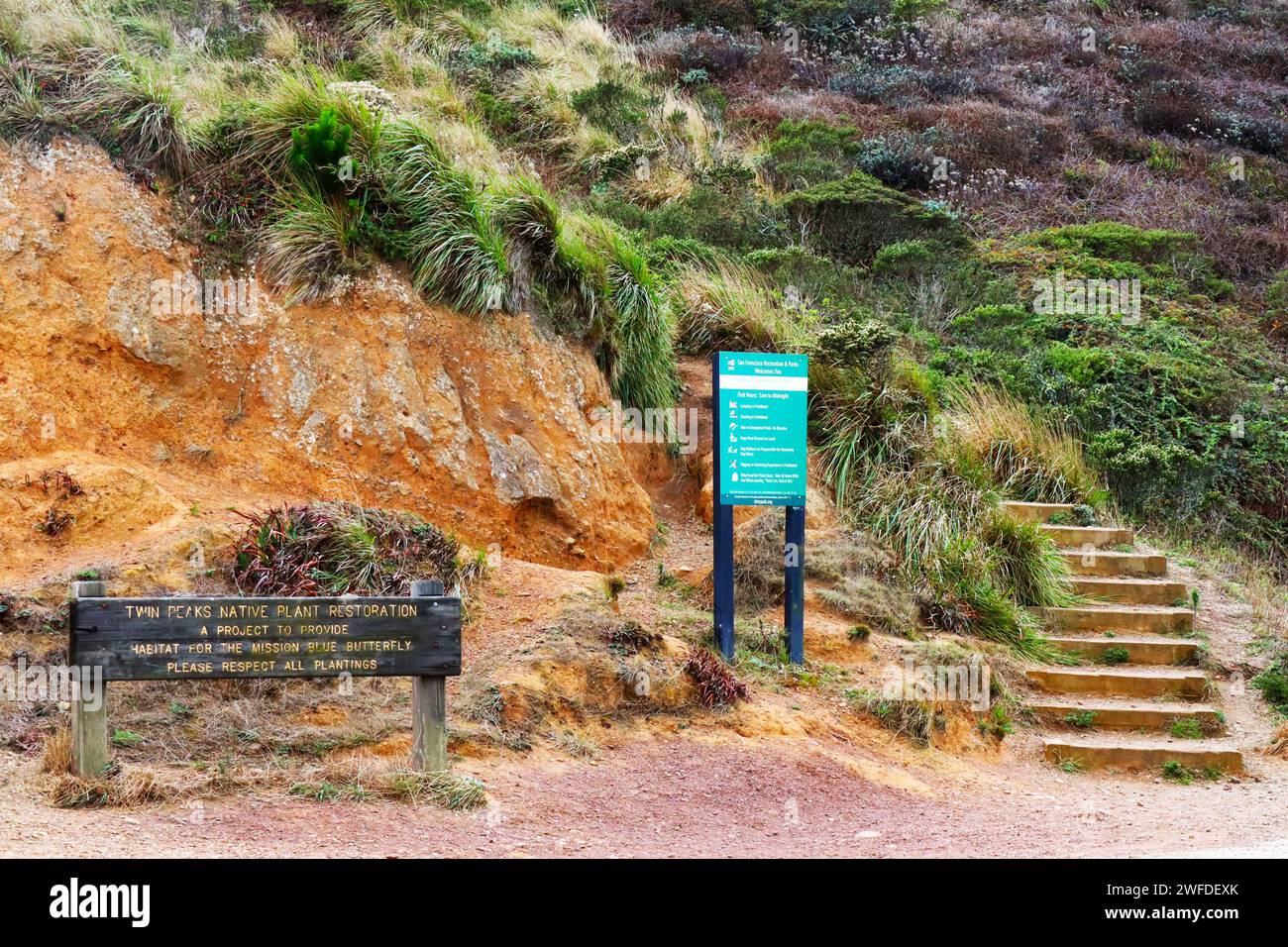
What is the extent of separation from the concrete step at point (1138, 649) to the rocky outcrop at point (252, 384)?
4043mm

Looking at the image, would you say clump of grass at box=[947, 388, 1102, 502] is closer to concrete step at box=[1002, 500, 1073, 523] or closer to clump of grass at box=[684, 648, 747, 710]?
concrete step at box=[1002, 500, 1073, 523]

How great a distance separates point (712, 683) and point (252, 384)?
4247 millimetres

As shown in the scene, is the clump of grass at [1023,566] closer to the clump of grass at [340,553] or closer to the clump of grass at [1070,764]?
the clump of grass at [1070,764]

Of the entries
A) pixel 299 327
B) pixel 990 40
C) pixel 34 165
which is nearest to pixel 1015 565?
pixel 299 327

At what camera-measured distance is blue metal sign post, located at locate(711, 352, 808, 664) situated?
31.0ft

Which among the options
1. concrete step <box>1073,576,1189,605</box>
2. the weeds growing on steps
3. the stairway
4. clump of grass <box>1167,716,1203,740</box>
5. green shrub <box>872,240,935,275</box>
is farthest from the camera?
green shrub <box>872,240,935,275</box>

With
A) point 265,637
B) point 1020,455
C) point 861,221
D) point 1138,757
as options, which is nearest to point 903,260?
point 861,221

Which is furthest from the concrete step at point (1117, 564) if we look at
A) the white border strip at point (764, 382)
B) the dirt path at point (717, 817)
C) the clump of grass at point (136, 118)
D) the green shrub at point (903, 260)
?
the clump of grass at point (136, 118)

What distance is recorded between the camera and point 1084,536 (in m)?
12.2

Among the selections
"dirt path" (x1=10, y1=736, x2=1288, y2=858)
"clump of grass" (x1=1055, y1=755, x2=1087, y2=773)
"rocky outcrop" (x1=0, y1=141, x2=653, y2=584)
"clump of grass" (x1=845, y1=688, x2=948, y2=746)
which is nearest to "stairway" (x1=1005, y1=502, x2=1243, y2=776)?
"clump of grass" (x1=1055, y1=755, x2=1087, y2=773)

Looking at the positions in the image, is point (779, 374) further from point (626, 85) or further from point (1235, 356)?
point (626, 85)

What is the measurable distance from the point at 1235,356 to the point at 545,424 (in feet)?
34.8

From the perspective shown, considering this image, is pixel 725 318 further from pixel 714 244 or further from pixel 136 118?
pixel 136 118

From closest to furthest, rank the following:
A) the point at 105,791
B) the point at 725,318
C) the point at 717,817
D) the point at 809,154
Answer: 1. the point at 105,791
2. the point at 717,817
3. the point at 725,318
4. the point at 809,154
